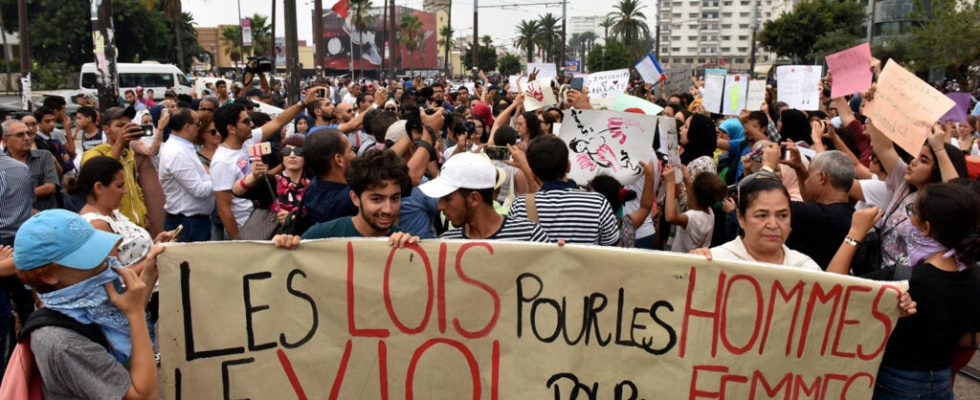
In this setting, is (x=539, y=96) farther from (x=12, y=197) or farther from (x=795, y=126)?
(x=12, y=197)

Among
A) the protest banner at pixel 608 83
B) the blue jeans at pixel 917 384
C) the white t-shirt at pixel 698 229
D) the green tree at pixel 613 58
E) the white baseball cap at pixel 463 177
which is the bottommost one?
the blue jeans at pixel 917 384

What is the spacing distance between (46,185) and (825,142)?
22.1 feet

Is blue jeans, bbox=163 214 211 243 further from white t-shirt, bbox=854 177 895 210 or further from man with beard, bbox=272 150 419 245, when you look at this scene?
white t-shirt, bbox=854 177 895 210

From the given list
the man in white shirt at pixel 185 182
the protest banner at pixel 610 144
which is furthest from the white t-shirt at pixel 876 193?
the man in white shirt at pixel 185 182

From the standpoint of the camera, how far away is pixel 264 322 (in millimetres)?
3182

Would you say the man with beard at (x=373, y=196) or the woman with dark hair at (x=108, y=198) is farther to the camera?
the woman with dark hair at (x=108, y=198)

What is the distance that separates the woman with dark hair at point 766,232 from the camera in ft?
11.1

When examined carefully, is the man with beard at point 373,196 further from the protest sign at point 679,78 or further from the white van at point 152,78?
the white van at point 152,78

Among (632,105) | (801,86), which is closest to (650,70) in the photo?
(801,86)

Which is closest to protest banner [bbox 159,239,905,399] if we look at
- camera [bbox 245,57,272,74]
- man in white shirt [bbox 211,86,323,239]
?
man in white shirt [bbox 211,86,323,239]

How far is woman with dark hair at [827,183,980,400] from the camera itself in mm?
3037

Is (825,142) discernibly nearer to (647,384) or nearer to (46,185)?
(647,384)

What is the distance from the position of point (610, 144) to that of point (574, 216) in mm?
1846

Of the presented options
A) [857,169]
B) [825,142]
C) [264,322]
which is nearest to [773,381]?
[264,322]
